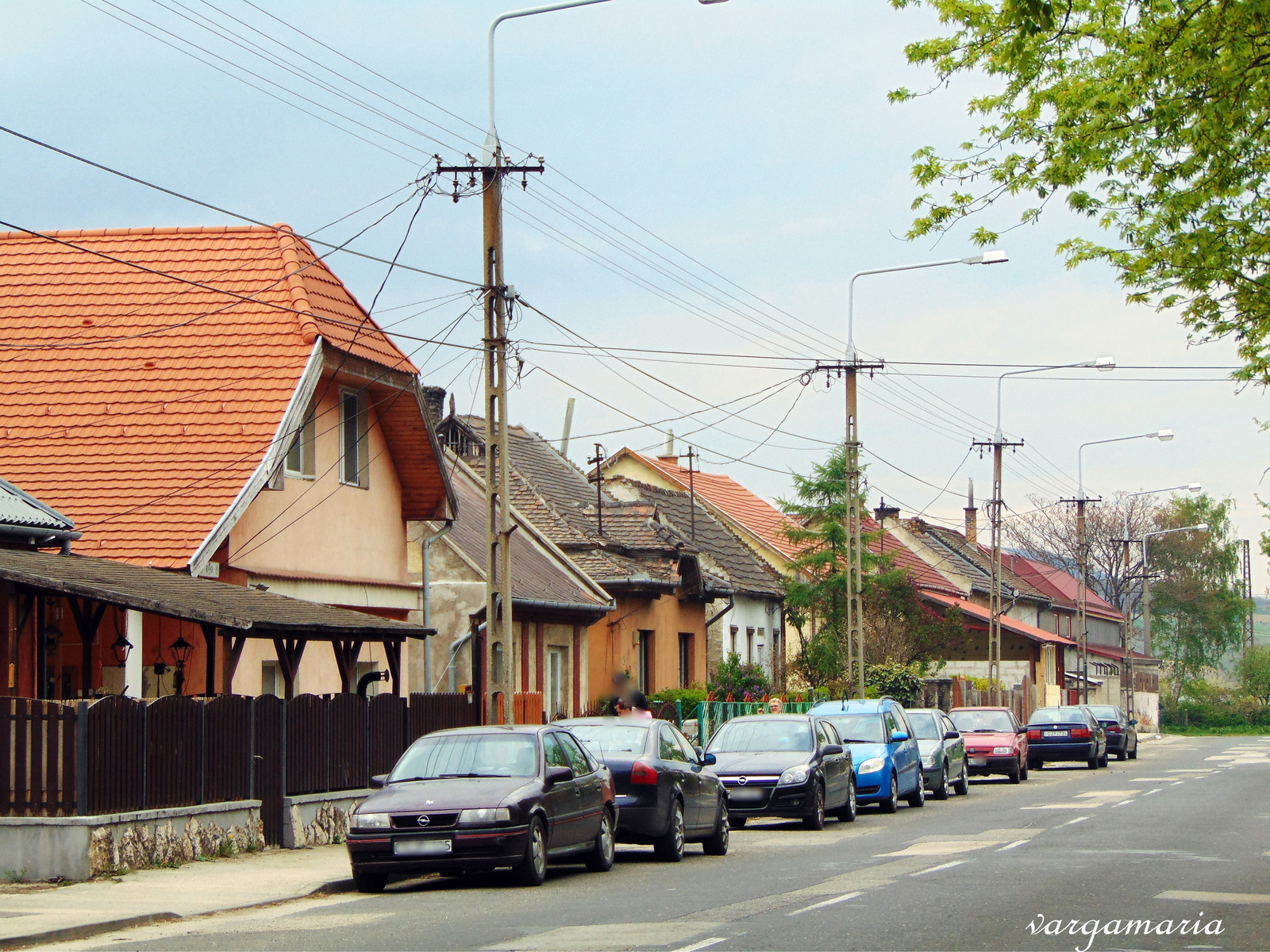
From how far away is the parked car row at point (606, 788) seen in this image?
45.0ft

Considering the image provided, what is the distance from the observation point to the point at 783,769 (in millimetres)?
20797

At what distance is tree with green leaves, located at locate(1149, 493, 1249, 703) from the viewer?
336 ft

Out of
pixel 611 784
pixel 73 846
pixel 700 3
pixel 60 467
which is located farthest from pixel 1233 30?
pixel 60 467

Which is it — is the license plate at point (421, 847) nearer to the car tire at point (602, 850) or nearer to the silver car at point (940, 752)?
the car tire at point (602, 850)

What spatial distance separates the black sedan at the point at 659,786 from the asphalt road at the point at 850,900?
0.29m

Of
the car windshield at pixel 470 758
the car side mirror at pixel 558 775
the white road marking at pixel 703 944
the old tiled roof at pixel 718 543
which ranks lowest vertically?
the white road marking at pixel 703 944

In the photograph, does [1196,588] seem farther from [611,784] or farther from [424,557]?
[611,784]

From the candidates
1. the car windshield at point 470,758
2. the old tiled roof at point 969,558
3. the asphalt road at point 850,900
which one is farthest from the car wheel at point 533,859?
the old tiled roof at point 969,558

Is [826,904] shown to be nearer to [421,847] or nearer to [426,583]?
[421,847]

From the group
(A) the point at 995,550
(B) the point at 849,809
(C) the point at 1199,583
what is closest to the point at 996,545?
(A) the point at 995,550

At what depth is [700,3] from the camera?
53.9 feet

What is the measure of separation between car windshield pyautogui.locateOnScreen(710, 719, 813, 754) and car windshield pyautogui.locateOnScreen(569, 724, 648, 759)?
165 inches

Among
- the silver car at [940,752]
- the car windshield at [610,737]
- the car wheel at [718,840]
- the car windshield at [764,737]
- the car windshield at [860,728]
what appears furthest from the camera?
the silver car at [940,752]

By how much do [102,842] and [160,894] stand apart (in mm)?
1421
